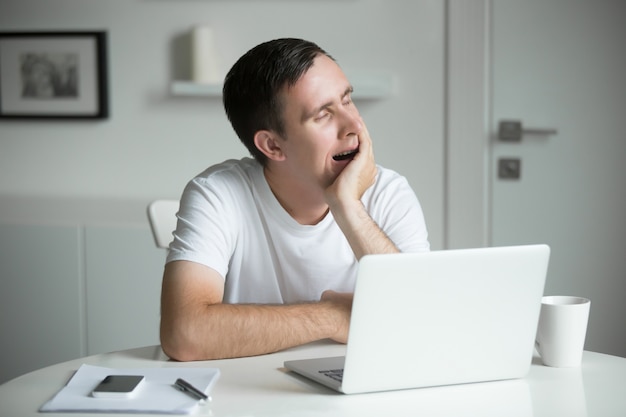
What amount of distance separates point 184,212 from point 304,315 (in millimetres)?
412

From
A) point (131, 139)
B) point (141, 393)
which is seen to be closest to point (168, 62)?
point (131, 139)

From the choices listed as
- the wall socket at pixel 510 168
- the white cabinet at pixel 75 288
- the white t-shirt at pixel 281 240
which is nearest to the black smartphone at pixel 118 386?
the white t-shirt at pixel 281 240

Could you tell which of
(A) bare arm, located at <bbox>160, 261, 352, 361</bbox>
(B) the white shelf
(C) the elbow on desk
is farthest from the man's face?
(B) the white shelf

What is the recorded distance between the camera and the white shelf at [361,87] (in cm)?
334

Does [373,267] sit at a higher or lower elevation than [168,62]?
lower

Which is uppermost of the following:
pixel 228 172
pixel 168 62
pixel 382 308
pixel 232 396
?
pixel 168 62

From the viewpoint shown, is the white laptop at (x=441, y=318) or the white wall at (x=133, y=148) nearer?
the white laptop at (x=441, y=318)

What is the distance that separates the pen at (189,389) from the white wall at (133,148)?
2.01 m

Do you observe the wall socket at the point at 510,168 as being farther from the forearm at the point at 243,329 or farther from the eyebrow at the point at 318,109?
the forearm at the point at 243,329

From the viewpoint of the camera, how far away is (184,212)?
1.88 metres

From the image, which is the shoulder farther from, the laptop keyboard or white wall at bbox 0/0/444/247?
white wall at bbox 0/0/444/247

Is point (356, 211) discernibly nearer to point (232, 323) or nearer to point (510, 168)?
point (232, 323)

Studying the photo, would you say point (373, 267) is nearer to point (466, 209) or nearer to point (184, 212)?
point (184, 212)

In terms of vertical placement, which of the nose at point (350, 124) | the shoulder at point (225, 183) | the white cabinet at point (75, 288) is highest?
the nose at point (350, 124)
